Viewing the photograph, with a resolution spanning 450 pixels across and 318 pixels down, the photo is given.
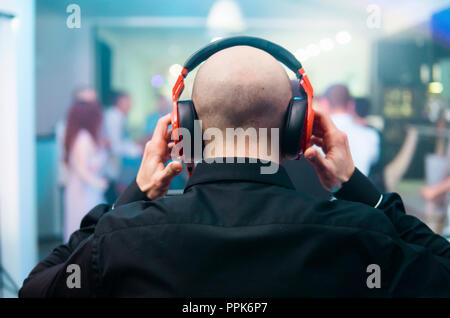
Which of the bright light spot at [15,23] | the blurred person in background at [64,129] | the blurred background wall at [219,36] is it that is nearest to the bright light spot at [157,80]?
the blurred background wall at [219,36]

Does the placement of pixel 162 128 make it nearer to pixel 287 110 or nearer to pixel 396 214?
pixel 287 110

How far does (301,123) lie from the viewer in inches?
34.3

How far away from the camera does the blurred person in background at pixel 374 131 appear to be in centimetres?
280

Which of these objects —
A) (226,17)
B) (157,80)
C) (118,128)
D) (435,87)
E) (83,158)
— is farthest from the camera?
(157,80)

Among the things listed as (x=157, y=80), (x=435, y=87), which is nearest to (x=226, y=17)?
(x=157, y=80)

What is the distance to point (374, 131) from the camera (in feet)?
9.46

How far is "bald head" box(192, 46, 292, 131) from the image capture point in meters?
0.86

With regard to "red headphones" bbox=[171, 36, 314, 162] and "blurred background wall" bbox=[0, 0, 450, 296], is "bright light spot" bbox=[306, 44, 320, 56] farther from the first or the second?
"red headphones" bbox=[171, 36, 314, 162]

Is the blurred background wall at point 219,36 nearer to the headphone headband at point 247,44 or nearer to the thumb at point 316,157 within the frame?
the headphone headband at point 247,44

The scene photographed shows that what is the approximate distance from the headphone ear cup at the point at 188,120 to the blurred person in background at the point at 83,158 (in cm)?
254

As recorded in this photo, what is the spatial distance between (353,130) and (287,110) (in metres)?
2.11
